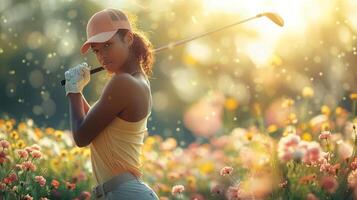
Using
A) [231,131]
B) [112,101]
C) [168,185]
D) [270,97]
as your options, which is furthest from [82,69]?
[270,97]

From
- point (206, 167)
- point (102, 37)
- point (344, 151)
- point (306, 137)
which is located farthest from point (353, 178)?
point (102, 37)

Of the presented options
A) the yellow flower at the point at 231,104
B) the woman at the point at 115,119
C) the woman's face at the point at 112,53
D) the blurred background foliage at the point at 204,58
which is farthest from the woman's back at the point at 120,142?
the yellow flower at the point at 231,104

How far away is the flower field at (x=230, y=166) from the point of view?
14.9 feet

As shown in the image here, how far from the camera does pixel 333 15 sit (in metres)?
8.40

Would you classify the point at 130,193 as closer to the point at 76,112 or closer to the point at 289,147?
the point at 76,112

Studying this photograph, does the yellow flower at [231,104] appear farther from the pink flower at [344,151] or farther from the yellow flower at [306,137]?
the pink flower at [344,151]

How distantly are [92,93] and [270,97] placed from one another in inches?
115

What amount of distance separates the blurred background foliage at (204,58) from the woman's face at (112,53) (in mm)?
3631

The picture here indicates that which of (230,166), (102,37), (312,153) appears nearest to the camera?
(102,37)

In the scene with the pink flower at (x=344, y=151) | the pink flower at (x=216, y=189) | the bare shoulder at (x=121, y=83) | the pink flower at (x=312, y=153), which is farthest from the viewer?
the pink flower at (x=216, y=189)

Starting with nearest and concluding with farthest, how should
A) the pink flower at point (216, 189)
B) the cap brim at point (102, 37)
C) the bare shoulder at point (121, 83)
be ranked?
the bare shoulder at point (121, 83) → the cap brim at point (102, 37) → the pink flower at point (216, 189)

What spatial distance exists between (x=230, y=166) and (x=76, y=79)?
2331 mm

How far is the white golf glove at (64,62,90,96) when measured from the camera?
3.07 m

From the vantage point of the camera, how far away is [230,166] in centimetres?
523
